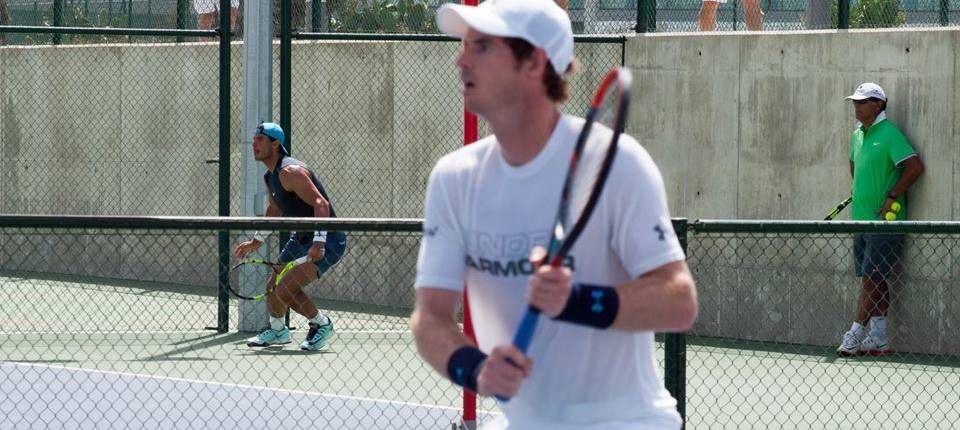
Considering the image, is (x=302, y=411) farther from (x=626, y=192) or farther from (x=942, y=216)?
(x=626, y=192)

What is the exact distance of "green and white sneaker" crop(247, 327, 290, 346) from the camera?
450 inches

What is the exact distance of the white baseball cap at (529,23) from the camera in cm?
352

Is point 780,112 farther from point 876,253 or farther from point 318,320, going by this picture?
point 318,320

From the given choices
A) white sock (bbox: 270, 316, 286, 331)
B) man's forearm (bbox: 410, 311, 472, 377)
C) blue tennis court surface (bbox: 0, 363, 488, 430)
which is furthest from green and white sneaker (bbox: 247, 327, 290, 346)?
man's forearm (bbox: 410, 311, 472, 377)

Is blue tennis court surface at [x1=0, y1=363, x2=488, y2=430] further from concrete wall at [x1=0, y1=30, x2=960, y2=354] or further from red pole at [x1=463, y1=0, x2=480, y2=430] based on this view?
concrete wall at [x1=0, y1=30, x2=960, y2=354]

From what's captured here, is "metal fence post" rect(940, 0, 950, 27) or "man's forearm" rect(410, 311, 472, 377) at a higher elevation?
"metal fence post" rect(940, 0, 950, 27)

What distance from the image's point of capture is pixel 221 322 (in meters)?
12.0

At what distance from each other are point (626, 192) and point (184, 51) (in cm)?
1248

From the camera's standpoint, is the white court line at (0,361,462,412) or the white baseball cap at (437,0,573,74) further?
the white court line at (0,361,462,412)

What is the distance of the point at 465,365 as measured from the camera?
3504 millimetres

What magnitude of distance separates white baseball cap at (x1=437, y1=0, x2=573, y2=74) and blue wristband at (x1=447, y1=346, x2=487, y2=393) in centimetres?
63

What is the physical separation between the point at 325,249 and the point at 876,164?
3596mm

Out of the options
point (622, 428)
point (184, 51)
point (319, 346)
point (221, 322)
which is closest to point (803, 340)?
point (319, 346)

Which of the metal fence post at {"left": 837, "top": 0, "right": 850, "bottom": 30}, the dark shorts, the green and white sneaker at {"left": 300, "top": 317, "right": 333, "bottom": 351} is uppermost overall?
the metal fence post at {"left": 837, "top": 0, "right": 850, "bottom": 30}
